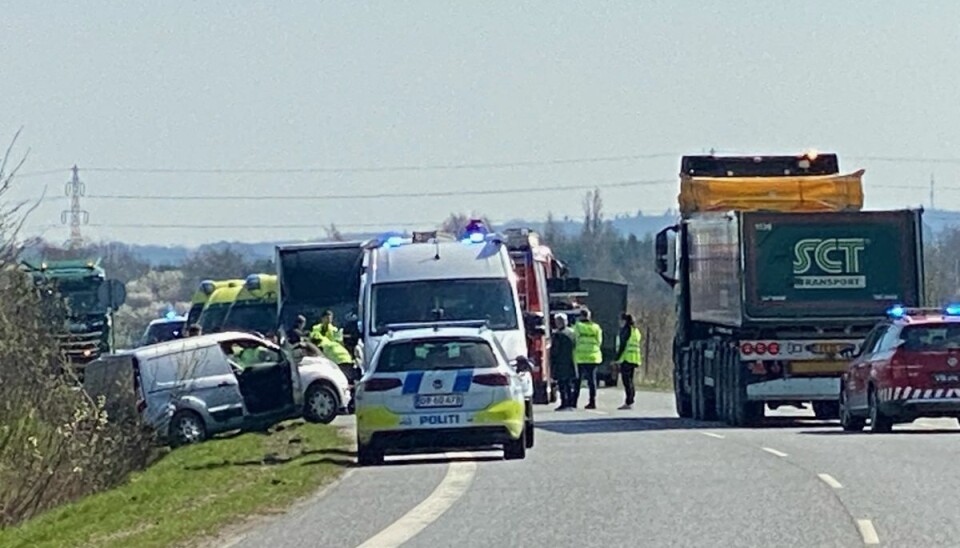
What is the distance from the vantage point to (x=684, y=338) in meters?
37.6

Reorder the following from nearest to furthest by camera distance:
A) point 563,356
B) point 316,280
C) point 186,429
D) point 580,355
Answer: point 186,429
point 316,280
point 563,356
point 580,355

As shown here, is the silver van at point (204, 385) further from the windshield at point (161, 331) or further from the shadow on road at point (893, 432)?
the windshield at point (161, 331)

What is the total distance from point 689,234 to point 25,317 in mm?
12162

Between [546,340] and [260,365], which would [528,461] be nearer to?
[260,365]

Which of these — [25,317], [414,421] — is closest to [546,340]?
[25,317]

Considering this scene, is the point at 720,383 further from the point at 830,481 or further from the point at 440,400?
the point at 830,481

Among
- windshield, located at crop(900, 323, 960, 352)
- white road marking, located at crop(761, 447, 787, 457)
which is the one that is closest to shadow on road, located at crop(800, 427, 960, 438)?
windshield, located at crop(900, 323, 960, 352)

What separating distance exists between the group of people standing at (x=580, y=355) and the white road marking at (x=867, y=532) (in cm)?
2257

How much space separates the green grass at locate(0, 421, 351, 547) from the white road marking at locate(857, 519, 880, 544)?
194 inches

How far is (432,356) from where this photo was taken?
23.7 m

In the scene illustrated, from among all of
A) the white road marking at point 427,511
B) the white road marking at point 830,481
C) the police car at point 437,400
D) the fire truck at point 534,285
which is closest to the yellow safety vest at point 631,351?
the fire truck at point 534,285

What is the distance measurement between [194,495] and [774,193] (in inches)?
632

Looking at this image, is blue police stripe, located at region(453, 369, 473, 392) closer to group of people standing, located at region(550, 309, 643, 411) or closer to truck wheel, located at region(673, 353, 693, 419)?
truck wheel, located at region(673, 353, 693, 419)

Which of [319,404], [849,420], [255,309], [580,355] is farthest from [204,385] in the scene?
[255,309]
